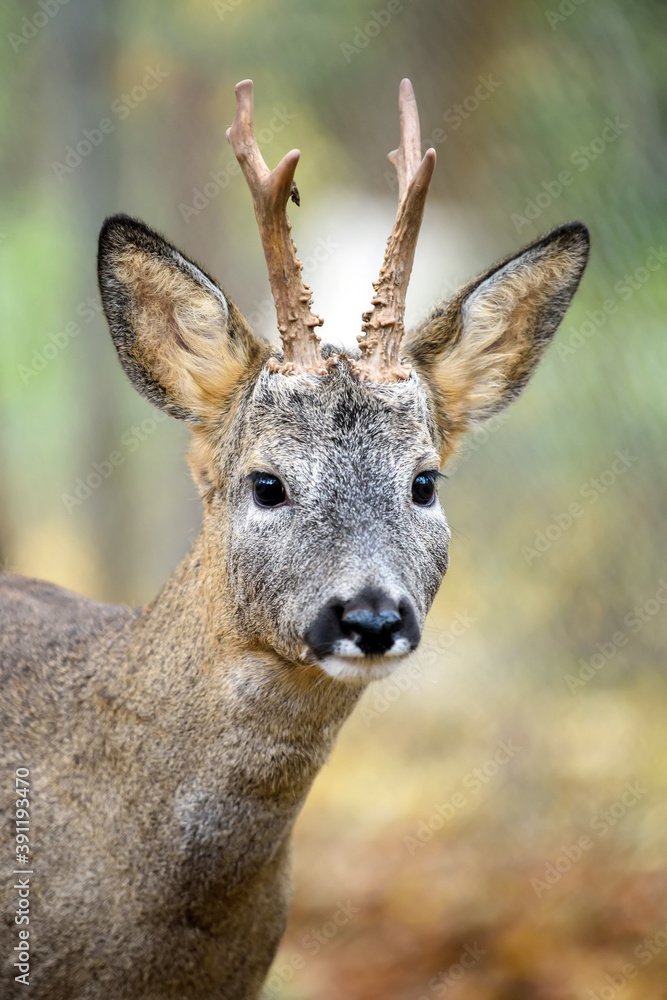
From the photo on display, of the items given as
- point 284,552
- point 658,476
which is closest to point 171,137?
point 658,476

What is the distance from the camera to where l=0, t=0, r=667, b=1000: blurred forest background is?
7117 mm

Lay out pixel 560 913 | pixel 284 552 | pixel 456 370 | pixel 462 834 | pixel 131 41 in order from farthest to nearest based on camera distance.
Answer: pixel 131 41, pixel 462 834, pixel 560 913, pixel 456 370, pixel 284 552

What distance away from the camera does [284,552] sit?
4020mm

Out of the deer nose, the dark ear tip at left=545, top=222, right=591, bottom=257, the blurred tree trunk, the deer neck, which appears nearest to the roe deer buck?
the deer neck

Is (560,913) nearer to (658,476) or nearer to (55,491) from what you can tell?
(658,476)

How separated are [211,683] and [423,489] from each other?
1.19 meters

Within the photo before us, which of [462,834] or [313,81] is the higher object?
[313,81]

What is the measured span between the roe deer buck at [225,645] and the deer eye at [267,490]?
1 centimetres

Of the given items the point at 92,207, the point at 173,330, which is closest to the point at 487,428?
the point at 173,330

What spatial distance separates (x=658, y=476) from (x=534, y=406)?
Answer: 3.53ft

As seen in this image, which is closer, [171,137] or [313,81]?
[313,81]

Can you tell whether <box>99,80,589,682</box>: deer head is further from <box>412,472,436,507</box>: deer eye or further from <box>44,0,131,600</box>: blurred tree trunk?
<box>44,0,131,600</box>: blurred tree trunk

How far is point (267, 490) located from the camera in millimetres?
4199

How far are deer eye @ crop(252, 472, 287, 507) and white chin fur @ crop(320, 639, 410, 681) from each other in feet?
2.49
